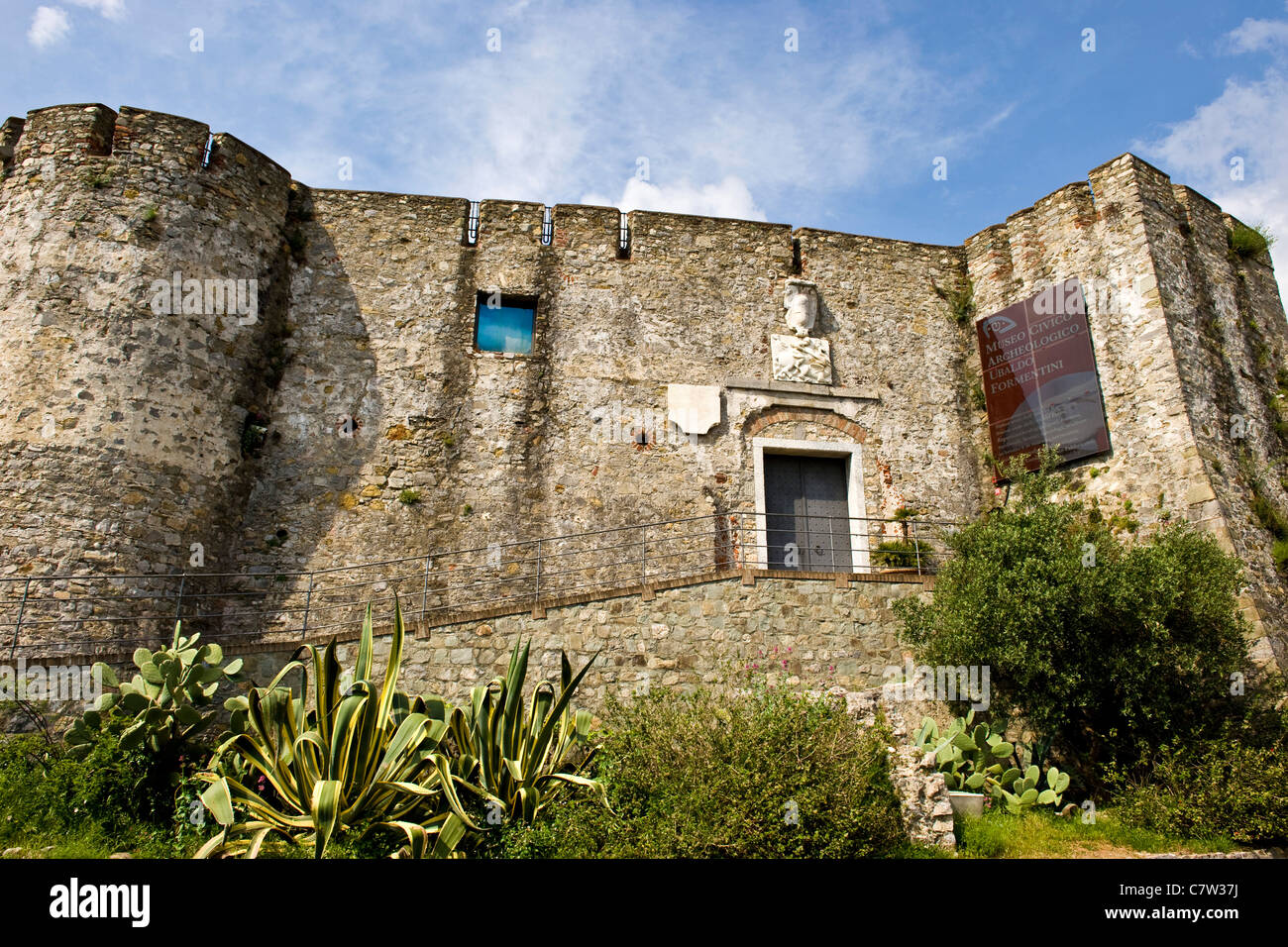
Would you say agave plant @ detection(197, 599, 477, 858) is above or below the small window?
below

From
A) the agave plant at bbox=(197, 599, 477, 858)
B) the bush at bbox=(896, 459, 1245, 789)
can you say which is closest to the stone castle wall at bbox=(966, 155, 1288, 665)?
the bush at bbox=(896, 459, 1245, 789)

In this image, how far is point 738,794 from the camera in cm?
701

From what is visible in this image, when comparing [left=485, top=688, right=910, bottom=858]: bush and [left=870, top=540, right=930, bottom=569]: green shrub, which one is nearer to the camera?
[left=485, top=688, right=910, bottom=858]: bush

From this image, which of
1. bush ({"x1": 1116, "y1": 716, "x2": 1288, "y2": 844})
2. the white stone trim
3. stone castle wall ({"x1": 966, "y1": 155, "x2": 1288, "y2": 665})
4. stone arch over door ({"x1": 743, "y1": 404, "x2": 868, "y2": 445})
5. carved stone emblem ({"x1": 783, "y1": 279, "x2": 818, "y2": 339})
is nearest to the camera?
bush ({"x1": 1116, "y1": 716, "x2": 1288, "y2": 844})

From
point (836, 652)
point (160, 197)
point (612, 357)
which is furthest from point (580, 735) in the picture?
point (160, 197)

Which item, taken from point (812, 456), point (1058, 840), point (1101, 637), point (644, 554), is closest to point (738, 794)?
point (1058, 840)

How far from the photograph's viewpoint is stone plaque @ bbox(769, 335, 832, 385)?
13516mm

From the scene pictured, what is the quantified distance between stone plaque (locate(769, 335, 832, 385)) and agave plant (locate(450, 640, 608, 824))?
6.86 meters

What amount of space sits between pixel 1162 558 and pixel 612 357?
24.0 ft

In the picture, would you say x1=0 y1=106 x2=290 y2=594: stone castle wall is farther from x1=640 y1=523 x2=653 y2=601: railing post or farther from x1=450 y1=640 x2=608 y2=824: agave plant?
x1=640 y1=523 x2=653 y2=601: railing post

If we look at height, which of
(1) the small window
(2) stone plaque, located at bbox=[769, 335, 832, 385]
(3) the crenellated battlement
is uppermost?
(3) the crenellated battlement

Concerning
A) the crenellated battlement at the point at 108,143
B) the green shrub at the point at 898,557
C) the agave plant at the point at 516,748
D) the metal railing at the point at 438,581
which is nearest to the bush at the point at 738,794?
the agave plant at the point at 516,748

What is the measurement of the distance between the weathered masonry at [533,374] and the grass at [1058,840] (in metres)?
2.51
